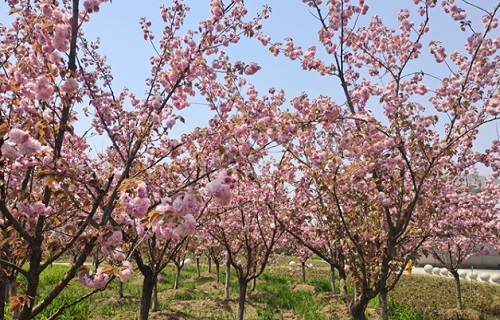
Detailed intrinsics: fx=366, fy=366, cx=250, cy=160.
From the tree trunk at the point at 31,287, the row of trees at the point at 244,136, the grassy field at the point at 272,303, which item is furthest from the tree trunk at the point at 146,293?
the tree trunk at the point at 31,287

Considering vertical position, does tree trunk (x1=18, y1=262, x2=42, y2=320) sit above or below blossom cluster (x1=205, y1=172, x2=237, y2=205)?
below

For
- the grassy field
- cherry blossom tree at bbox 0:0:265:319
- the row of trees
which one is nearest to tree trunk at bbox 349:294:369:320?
the row of trees

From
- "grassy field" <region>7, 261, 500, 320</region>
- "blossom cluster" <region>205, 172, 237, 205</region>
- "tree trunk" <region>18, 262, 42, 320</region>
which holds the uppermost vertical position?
"blossom cluster" <region>205, 172, 237, 205</region>

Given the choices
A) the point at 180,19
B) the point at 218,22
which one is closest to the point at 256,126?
the point at 218,22

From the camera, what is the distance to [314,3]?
604 centimetres

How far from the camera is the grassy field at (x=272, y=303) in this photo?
10.4 m

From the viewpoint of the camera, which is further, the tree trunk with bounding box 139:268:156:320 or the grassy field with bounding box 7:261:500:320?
the grassy field with bounding box 7:261:500:320

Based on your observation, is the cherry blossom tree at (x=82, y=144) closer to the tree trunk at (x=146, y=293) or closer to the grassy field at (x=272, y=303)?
the tree trunk at (x=146, y=293)

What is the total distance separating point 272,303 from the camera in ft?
42.4

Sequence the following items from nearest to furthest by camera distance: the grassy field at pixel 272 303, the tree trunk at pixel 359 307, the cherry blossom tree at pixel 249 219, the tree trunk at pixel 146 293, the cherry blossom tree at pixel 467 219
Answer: the tree trunk at pixel 359 307, the cherry blossom tree at pixel 467 219, the tree trunk at pixel 146 293, the cherry blossom tree at pixel 249 219, the grassy field at pixel 272 303

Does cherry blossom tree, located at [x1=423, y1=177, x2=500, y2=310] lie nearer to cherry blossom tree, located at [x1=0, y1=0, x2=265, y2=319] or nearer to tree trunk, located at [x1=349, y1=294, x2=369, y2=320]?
tree trunk, located at [x1=349, y1=294, x2=369, y2=320]

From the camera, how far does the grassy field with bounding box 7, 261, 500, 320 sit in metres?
10.4

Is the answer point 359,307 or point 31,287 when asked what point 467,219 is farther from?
point 31,287

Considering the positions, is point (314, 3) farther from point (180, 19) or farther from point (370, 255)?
point (370, 255)
